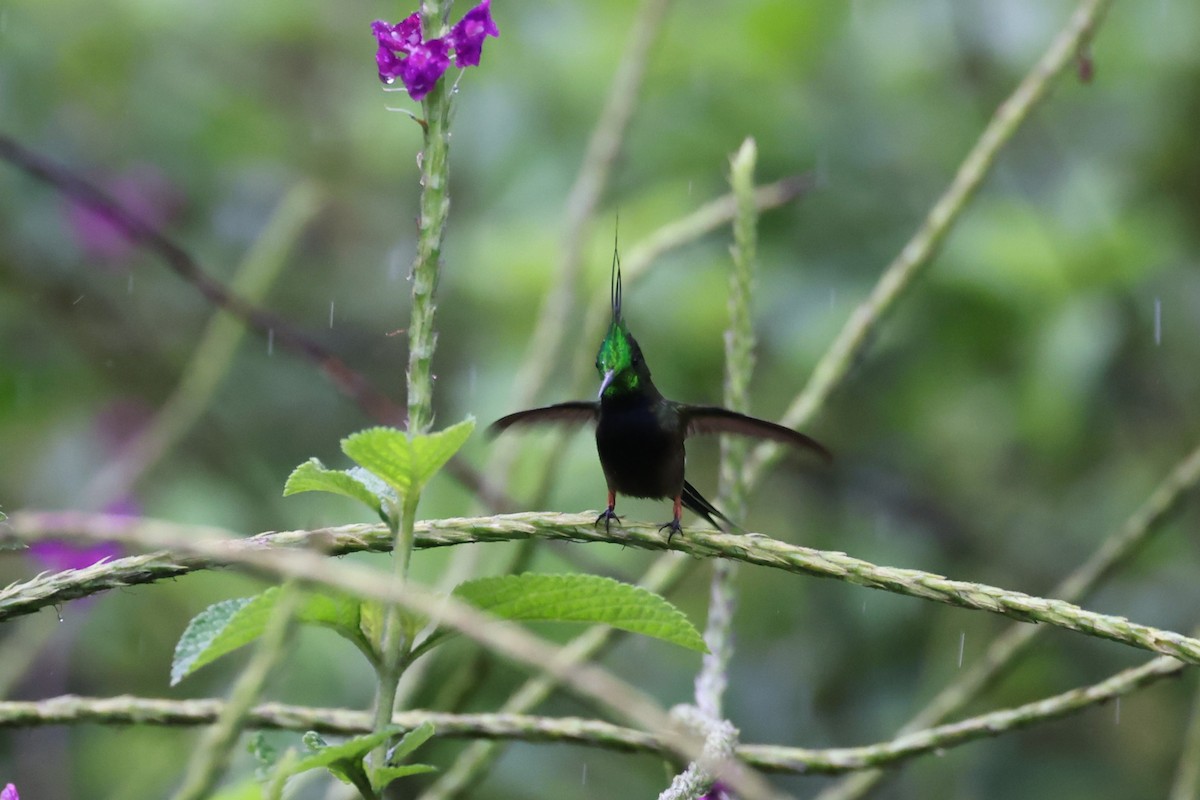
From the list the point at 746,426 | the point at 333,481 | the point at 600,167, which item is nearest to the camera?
the point at 333,481

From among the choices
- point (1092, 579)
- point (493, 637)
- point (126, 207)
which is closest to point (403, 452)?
point (493, 637)

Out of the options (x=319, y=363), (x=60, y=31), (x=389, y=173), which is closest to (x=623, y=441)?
(x=319, y=363)

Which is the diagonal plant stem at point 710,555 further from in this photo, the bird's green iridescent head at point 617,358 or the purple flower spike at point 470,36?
the bird's green iridescent head at point 617,358

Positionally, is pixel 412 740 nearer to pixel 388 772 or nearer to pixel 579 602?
pixel 388 772

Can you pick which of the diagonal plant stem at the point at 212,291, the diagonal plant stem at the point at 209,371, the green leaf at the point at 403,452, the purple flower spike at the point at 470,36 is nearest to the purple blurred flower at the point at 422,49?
the purple flower spike at the point at 470,36

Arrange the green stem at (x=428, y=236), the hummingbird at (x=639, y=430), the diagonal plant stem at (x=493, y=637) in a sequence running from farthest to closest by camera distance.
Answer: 1. the hummingbird at (x=639, y=430)
2. the green stem at (x=428, y=236)
3. the diagonal plant stem at (x=493, y=637)

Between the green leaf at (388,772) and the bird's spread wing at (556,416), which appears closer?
the green leaf at (388,772)

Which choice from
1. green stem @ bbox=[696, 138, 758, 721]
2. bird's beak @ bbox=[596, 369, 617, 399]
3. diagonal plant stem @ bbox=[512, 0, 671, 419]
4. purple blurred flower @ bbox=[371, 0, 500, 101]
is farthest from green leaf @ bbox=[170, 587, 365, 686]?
diagonal plant stem @ bbox=[512, 0, 671, 419]
